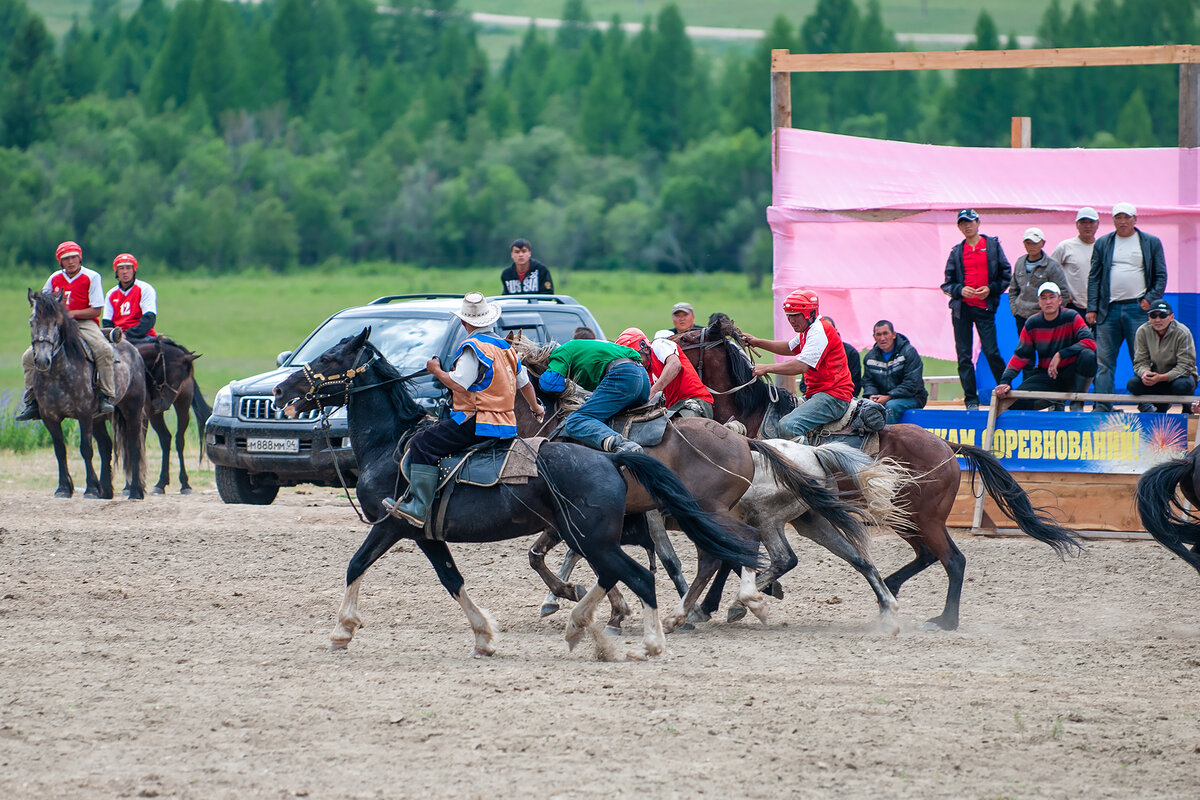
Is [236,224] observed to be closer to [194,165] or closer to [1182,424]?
[194,165]

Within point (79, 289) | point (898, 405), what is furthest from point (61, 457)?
point (898, 405)

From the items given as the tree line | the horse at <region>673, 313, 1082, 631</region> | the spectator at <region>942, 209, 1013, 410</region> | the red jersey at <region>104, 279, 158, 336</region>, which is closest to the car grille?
the red jersey at <region>104, 279, 158, 336</region>

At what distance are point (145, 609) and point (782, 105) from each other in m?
9.10

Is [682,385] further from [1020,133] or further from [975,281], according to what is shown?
[1020,133]

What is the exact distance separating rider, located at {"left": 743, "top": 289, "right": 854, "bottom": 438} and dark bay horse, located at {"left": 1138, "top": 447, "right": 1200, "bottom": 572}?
2.12 m

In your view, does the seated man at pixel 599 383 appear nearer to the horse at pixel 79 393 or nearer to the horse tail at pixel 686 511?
the horse tail at pixel 686 511

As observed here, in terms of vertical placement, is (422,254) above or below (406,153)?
below

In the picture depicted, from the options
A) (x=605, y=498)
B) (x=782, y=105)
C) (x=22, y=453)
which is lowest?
(x=22, y=453)

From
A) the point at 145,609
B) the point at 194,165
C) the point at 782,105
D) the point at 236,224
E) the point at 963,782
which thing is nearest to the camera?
the point at 963,782

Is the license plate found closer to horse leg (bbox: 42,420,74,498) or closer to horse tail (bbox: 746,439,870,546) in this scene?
horse leg (bbox: 42,420,74,498)

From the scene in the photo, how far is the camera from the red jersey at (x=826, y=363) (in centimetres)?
1040

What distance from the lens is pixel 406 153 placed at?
86312 millimetres

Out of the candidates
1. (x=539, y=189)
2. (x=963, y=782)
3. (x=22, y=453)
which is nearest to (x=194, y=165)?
(x=539, y=189)

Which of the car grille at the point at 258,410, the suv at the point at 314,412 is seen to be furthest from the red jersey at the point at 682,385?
the car grille at the point at 258,410
